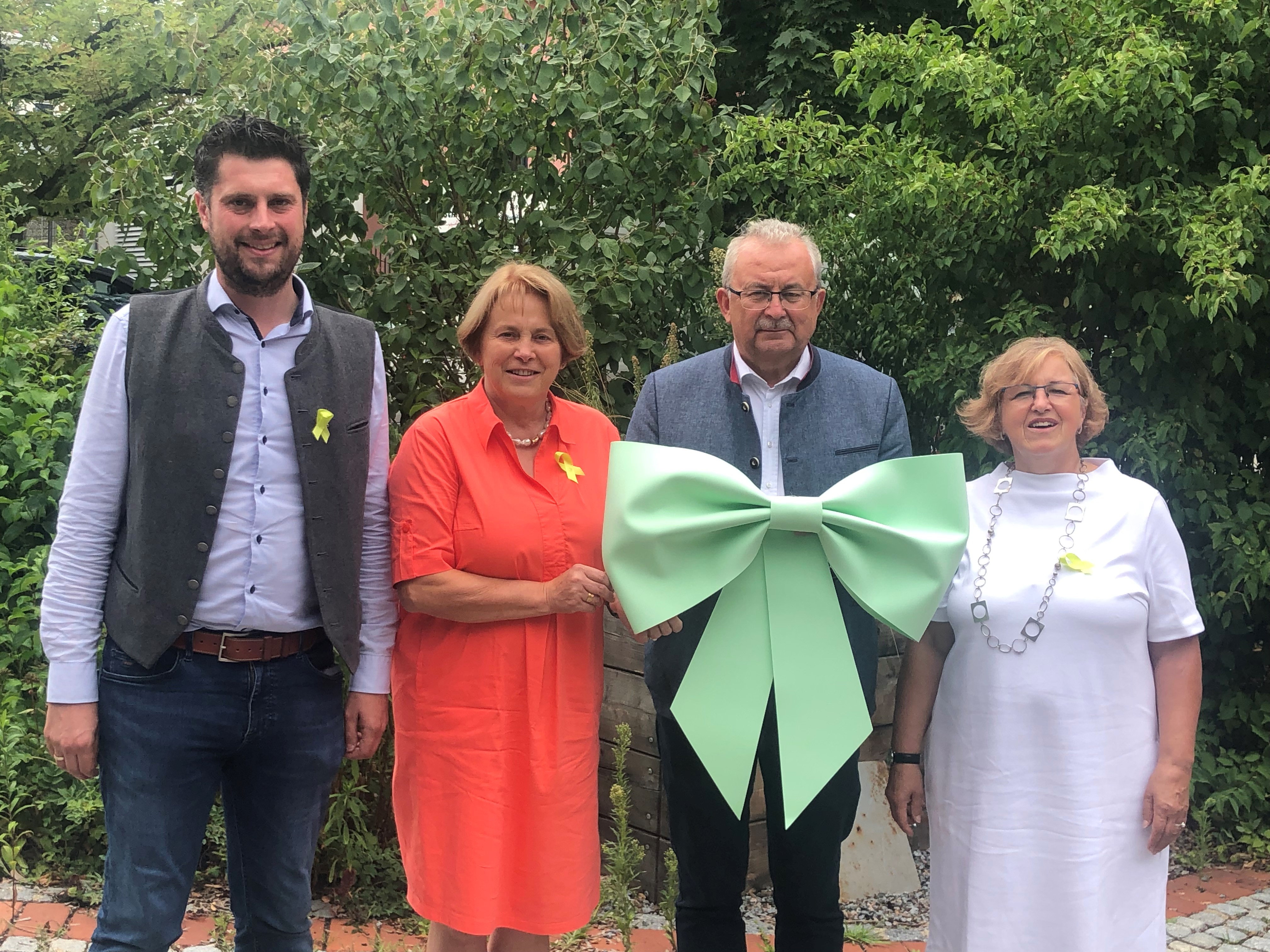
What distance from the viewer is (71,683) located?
2184 millimetres

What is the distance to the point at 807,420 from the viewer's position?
2.54 metres

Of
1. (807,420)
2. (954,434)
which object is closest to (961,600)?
(807,420)

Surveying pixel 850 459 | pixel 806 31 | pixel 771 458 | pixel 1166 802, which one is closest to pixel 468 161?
pixel 771 458

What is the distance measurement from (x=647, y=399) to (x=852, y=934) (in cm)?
188

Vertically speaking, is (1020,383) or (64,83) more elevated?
(64,83)

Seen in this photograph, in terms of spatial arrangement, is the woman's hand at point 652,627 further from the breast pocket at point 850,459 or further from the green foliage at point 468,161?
the green foliage at point 468,161

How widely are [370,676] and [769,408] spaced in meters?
1.05

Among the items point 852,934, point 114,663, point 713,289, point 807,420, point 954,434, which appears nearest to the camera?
point 114,663

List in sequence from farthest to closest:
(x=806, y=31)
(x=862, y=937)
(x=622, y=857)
Answer: (x=806, y=31) → (x=862, y=937) → (x=622, y=857)

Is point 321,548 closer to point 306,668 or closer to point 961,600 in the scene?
point 306,668

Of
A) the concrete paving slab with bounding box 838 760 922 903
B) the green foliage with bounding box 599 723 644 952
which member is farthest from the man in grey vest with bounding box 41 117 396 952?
the concrete paving slab with bounding box 838 760 922 903

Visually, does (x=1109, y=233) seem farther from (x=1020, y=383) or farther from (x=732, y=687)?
(x=732, y=687)

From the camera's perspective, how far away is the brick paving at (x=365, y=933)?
330cm

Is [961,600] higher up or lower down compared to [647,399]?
lower down
